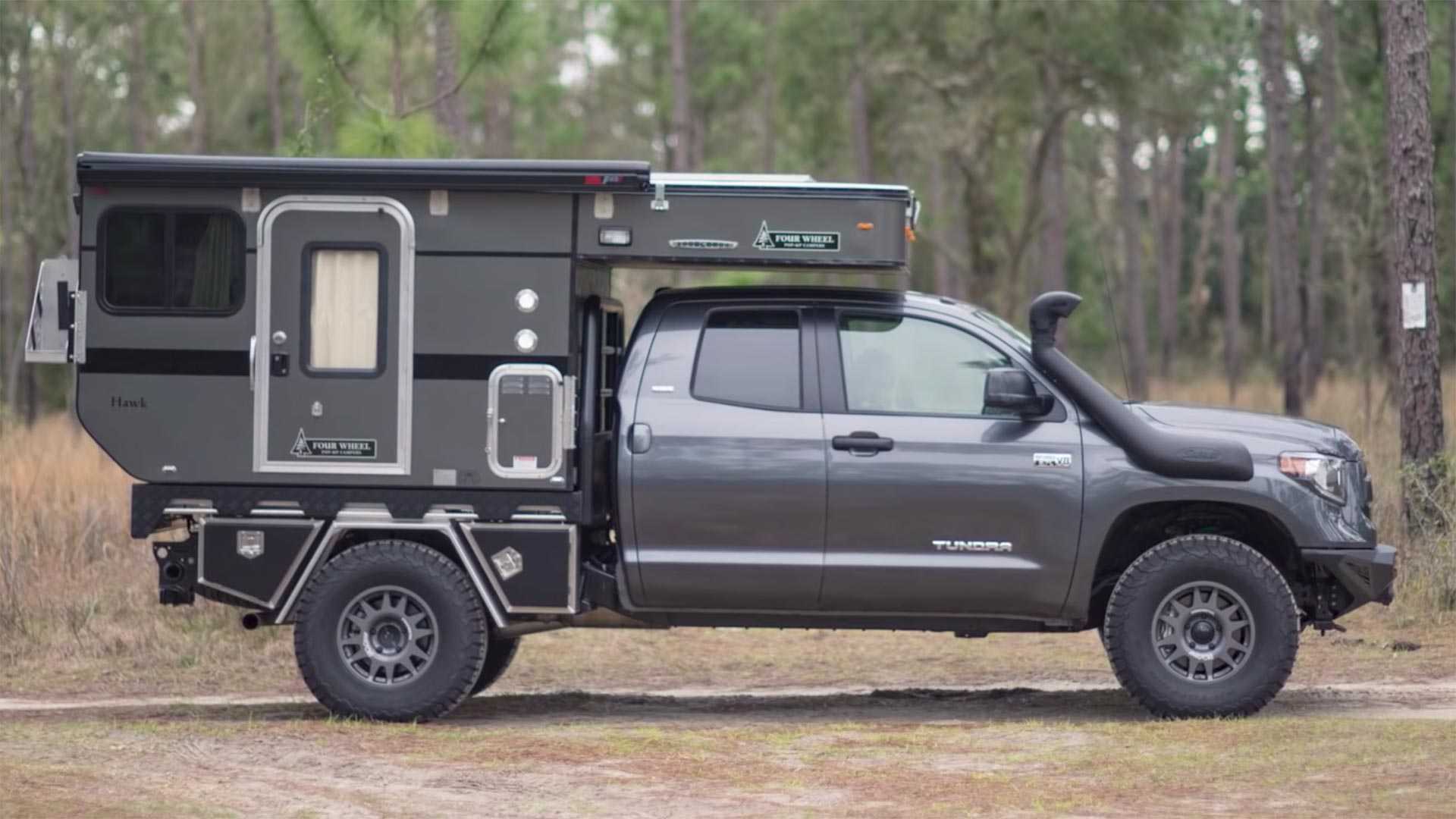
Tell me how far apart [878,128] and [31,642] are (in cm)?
3034

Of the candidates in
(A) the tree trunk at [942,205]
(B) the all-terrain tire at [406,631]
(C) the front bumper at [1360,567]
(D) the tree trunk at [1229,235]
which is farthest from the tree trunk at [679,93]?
(C) the front bumper at [1360,567]

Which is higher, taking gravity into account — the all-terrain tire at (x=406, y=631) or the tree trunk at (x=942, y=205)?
the tree trunk at (x=942, y=205)

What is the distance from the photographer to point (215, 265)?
933cm

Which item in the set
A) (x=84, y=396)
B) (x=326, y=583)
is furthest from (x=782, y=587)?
(x=84, y=396)

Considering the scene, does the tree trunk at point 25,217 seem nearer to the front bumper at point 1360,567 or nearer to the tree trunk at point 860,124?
the tree trunk at point 860,124

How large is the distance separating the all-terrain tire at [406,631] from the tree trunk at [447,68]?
806 cm

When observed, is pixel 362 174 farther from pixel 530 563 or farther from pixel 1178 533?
pixel 1178 533

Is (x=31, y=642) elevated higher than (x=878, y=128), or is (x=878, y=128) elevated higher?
(x=878, y=128)

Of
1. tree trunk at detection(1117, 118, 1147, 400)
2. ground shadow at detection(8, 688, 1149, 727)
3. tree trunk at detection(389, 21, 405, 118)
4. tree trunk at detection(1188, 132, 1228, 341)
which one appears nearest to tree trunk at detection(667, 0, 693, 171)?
tree trunk at detection(1117, 118, 1147, 400)

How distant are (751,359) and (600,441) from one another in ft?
2.77

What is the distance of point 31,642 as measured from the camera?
12.3 metres

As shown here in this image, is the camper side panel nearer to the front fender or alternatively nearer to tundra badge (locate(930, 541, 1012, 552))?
tundra badge (locate(930, 541, 1012, 552))

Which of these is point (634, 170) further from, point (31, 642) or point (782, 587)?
point (31, 642)

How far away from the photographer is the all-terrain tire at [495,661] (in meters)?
10.5
